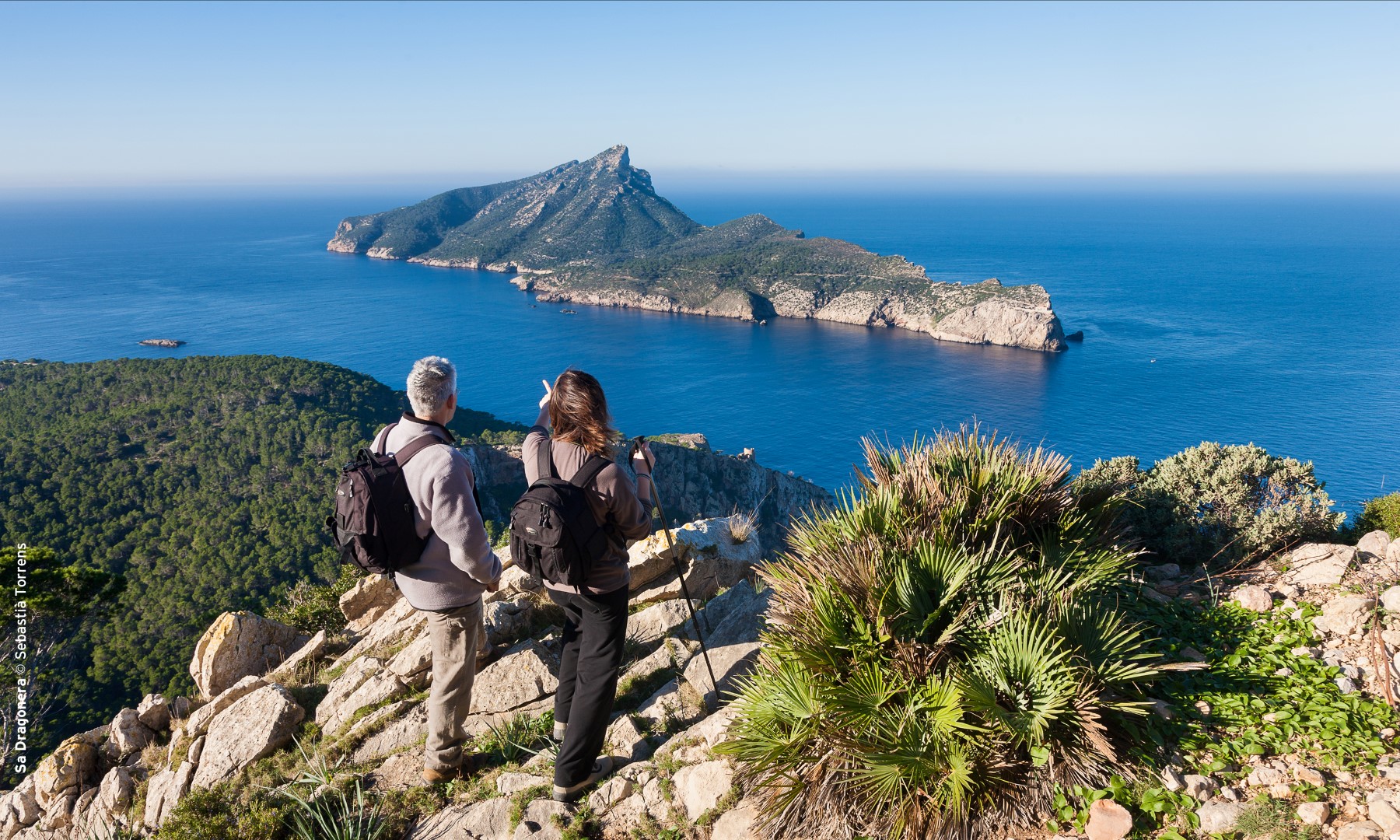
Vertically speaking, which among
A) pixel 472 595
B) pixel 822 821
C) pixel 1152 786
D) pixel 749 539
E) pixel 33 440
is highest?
pixel 472 595

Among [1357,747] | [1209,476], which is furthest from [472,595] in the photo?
[1209,476]

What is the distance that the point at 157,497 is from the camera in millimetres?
34562

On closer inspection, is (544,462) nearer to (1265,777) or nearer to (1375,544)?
(1265,777)

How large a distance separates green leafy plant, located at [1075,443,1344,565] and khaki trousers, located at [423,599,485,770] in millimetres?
4079

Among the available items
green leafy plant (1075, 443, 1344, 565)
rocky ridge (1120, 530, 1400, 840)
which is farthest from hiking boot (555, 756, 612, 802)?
green leafy plant (1075, 443, 1344, 565)

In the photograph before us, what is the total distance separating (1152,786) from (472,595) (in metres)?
3.31

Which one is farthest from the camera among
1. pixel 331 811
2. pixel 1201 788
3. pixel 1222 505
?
pixel 1222 505

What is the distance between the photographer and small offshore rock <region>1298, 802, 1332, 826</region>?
2.88 metres

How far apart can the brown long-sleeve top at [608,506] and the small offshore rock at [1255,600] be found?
145 inches

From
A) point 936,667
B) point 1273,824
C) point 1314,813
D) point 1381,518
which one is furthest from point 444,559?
point 1381,518

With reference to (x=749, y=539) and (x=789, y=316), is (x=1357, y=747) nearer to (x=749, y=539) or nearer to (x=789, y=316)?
(x=749, y=539)

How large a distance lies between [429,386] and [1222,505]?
611 centimetres

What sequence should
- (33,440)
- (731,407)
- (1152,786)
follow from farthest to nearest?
(731,407)
(33,440)
(1152,786)

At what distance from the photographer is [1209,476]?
6.22 meters
